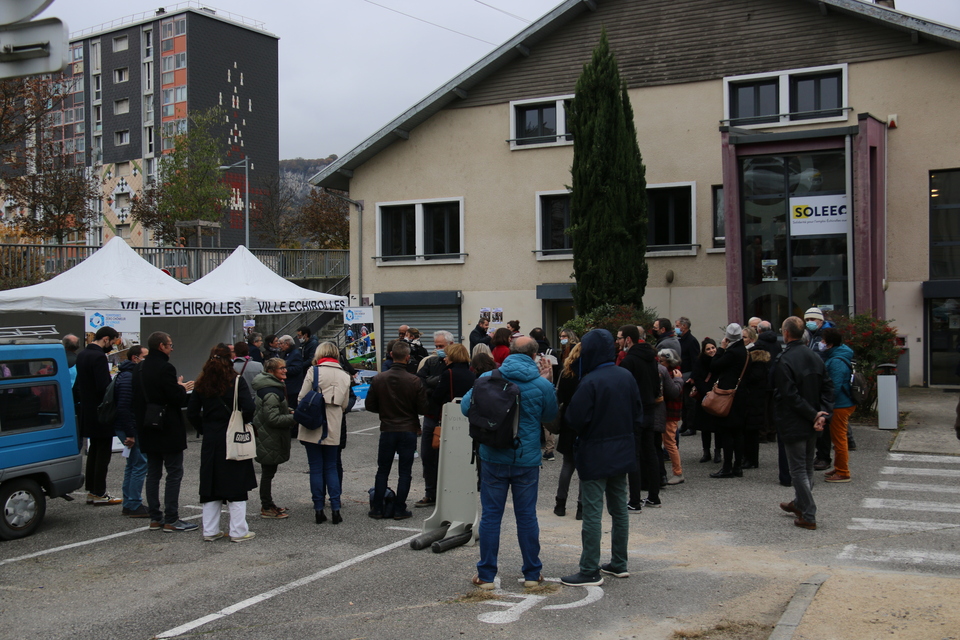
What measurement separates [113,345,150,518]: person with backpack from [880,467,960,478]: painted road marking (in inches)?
351

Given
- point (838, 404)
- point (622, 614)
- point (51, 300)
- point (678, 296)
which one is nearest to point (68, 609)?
point (622, 614)

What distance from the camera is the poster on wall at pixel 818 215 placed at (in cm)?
1689

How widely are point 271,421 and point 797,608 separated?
520cm

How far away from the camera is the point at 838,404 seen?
988 cm

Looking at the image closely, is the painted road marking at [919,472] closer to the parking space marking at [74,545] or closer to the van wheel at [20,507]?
the parking space marking at [74,545]

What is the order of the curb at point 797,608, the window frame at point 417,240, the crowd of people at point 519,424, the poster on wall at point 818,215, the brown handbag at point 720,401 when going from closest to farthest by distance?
the curb at point 797,608, the crowd of people at point 519,424, the brown handbag at point 720,401, the poster on wall at point 818,215, the window frame at point 417,240

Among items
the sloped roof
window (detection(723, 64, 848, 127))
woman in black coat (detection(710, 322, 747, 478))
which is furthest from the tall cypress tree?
woman in black coat (detection(710, 322, 747, 478))

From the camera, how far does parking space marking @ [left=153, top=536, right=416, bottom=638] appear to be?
5.50 metres

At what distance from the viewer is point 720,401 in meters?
10.2

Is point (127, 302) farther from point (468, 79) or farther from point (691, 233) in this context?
point (691, 233)

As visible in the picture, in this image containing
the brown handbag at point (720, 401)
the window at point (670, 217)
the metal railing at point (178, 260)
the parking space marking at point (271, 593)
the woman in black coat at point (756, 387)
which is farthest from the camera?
the metal railing at point (178, 260)

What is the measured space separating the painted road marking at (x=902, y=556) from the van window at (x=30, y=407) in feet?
24.8

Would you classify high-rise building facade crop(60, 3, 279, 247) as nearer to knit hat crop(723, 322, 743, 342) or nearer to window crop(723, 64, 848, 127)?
window crop(723, 64, 848, 127)

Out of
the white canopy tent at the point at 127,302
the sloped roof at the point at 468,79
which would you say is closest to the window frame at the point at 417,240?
the sloped roof at the point at 468,79
